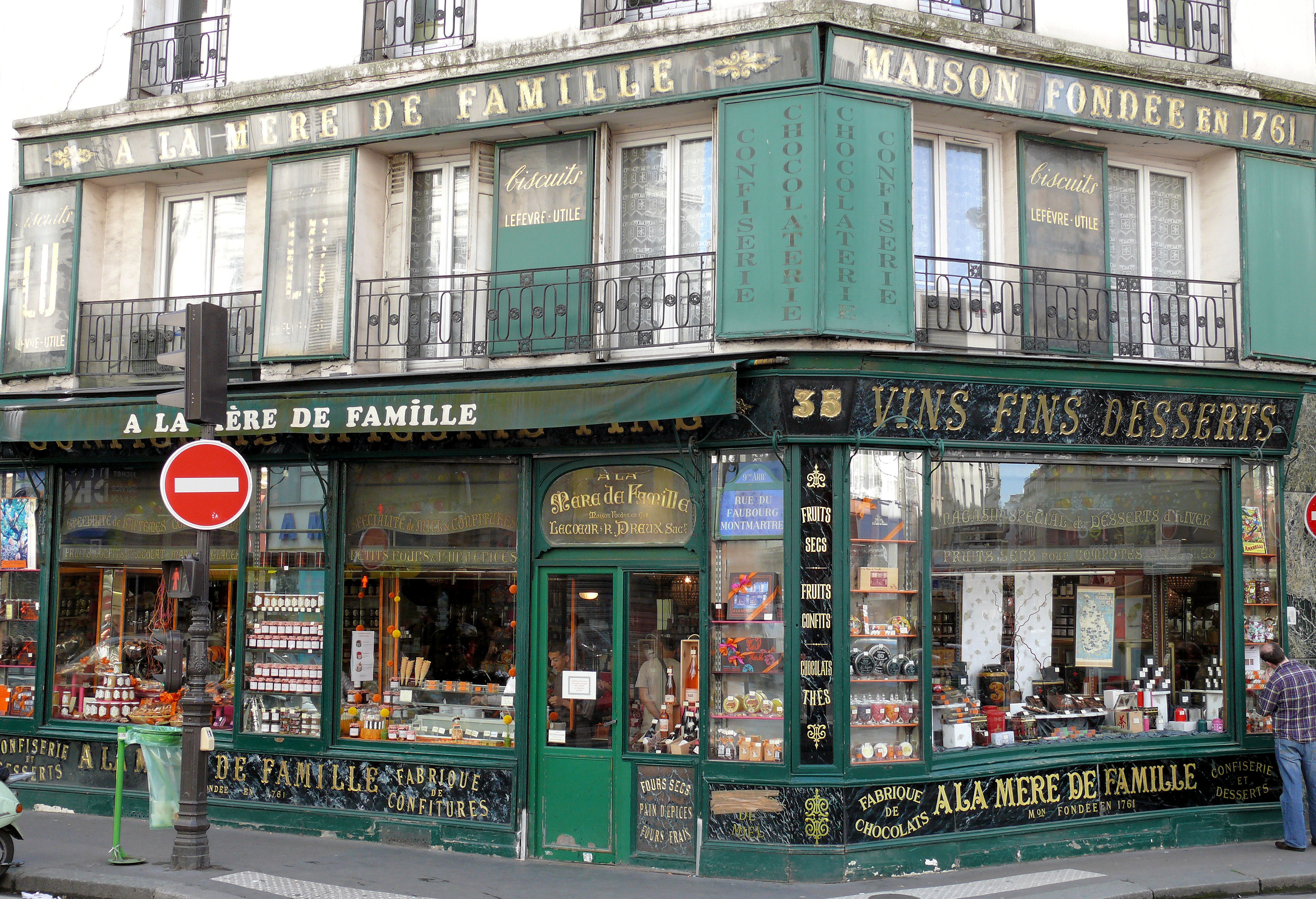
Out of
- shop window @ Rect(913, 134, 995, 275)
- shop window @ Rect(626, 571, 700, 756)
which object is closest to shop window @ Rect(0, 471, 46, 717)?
shop window @ Rect(626, 571, 700, 756)

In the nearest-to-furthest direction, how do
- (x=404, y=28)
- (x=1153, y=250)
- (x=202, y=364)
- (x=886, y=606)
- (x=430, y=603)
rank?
(x=202, y=364), (x=886, y=606), (x=430, y=603), (x=1153, y=250), (x=404, y=28)

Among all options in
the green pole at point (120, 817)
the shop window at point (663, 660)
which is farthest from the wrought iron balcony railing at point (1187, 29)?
the green pole at point (120, 817)

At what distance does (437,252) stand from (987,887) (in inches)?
298

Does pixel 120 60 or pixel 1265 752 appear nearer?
pixel 1265 752

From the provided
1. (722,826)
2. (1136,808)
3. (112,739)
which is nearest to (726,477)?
(722,826)

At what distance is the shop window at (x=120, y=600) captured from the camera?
12.4 metres

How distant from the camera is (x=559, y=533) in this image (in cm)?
1078

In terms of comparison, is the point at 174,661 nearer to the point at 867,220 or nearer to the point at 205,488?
the point at 205,488

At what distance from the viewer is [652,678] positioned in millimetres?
10414

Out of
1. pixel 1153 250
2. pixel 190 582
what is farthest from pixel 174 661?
pixel 1153 250

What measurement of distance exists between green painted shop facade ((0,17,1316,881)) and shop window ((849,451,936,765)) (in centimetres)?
3

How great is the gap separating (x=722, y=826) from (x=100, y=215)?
9.36 m

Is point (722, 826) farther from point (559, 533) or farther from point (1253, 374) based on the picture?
point (1253, 374)

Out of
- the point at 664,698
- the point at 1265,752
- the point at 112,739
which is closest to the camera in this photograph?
the point at 664,698
